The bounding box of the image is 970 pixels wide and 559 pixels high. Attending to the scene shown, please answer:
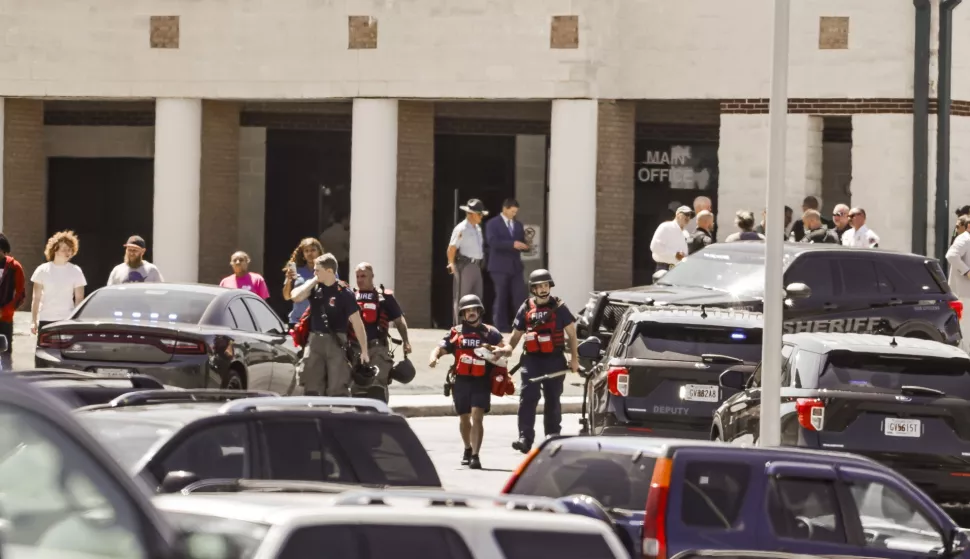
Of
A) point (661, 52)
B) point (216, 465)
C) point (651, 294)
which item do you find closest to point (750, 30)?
point (661, 52)

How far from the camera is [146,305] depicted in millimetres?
18734

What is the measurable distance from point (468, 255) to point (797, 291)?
8600 mm

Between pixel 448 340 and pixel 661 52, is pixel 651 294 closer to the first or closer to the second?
pixel 448 340

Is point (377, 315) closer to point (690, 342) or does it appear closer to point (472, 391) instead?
point (472, 391)

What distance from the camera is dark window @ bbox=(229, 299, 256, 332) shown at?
19000 mm

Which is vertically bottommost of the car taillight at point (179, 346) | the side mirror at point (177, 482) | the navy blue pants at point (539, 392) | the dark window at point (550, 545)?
the navy blue pants at point (539, 392)

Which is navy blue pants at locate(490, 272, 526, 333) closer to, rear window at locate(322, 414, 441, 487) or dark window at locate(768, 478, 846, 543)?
dark window at locate(768, 478, 846, 543)

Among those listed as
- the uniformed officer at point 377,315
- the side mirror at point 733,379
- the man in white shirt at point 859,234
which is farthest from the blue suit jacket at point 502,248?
the side mirror at point 733,379

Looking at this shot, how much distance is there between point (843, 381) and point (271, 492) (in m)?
8.07

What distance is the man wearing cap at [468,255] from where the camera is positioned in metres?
27.9

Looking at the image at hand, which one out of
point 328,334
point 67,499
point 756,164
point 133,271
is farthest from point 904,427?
point 756,164

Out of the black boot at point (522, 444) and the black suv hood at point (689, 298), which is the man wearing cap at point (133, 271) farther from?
the black boot at point (522, 444)

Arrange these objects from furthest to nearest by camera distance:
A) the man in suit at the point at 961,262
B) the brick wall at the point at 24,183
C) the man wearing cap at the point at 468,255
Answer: the brick wall at the point at 24,183 → the man wearing cap at the point at 468,255 → the man in suit at the point at 961,262

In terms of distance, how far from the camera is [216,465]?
9.05 m
